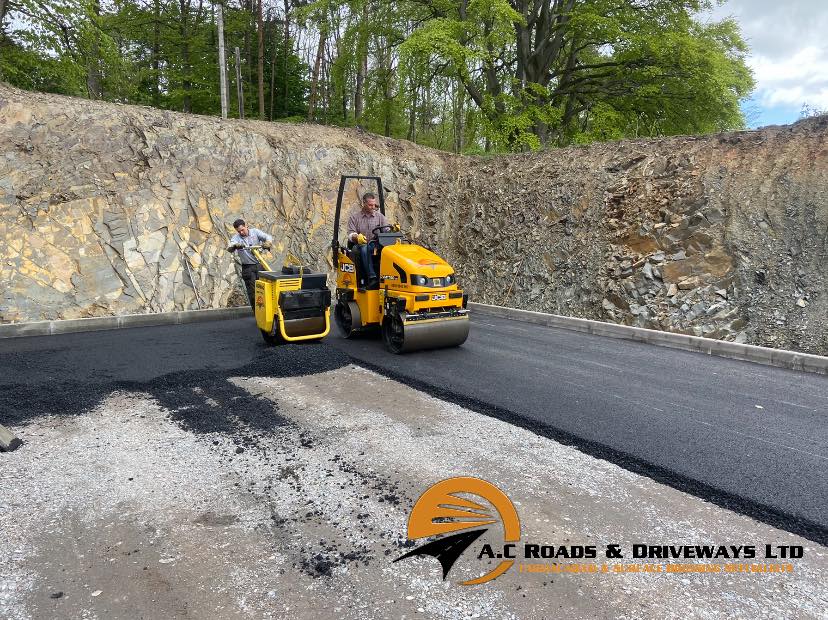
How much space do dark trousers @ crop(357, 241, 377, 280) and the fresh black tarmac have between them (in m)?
1.03

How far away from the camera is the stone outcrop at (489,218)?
850 cm

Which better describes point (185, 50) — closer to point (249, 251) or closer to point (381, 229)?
point (249, 251)

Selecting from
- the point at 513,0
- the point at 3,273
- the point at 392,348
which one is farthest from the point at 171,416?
the point at 513,0

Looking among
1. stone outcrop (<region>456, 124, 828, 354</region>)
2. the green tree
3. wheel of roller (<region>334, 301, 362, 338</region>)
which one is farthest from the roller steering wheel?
the green tree

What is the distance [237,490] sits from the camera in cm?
343

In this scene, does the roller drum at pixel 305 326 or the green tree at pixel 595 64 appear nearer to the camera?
the roller drum at pixel 305 326

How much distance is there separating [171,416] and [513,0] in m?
17.1

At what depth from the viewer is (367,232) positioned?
24.4ft

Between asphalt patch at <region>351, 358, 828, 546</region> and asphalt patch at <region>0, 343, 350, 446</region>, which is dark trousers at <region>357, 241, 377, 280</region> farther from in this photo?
asphalt patch at <region>351, 358, 828, 546</region>

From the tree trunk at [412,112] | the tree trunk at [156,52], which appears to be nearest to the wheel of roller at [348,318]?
the tree trunk at [412,112]

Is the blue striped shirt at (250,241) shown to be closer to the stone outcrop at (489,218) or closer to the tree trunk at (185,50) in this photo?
the stone outcrop at (489,218)

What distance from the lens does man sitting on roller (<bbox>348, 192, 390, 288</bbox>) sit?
718cm

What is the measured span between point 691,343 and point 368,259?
475 cm

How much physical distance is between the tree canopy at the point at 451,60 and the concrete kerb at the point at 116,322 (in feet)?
28.2
